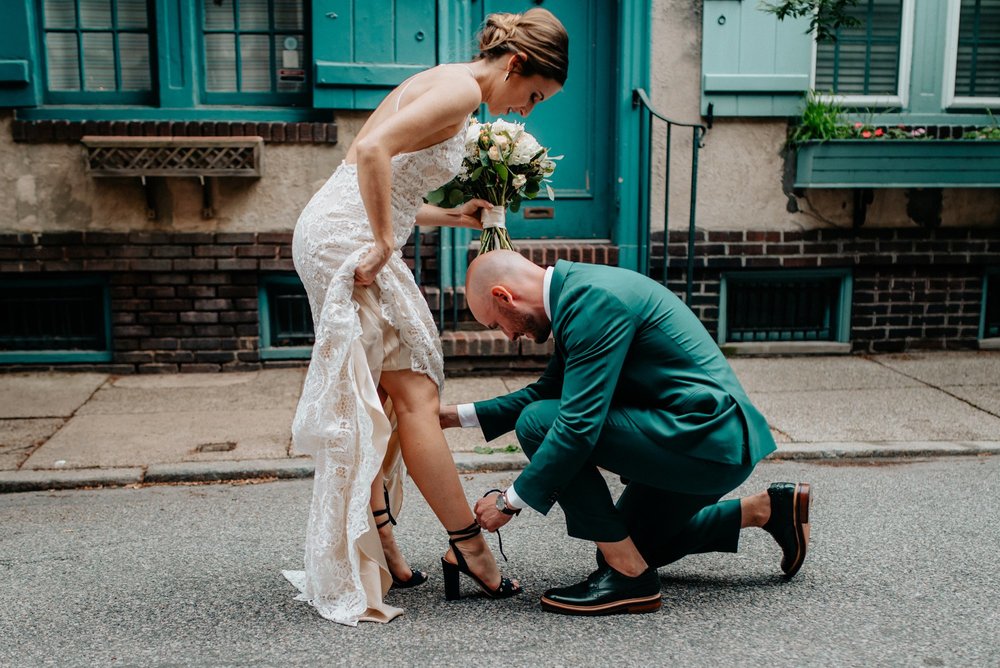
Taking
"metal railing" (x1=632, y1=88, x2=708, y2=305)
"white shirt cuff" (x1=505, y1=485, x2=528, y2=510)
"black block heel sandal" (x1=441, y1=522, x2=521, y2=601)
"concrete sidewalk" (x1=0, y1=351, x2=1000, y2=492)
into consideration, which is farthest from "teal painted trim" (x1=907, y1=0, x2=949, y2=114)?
"white shirt cuff" (x1=505, y1=485, x2=528, y2=510)

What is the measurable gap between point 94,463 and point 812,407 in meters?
3.96

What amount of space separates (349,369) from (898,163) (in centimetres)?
516

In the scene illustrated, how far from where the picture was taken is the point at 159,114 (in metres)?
6.61

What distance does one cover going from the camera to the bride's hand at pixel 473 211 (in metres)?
3.59

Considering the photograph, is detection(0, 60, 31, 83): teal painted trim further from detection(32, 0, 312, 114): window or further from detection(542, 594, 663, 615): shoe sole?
detection(542, 594, 663, 615): shoe sole

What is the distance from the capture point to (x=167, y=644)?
9.70 feet

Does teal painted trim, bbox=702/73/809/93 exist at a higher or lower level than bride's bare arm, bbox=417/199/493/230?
higher

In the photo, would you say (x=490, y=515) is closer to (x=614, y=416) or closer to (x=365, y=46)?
(x=614, y=416)

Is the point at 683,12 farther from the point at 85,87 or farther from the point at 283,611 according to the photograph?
the point at 283,611

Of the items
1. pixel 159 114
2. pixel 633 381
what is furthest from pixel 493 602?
pixel 159 114

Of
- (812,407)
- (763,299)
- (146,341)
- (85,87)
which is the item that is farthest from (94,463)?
(763,299)

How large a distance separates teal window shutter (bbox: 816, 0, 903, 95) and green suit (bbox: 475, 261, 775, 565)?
4941 millimetres

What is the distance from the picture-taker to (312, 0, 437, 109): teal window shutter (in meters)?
6.50

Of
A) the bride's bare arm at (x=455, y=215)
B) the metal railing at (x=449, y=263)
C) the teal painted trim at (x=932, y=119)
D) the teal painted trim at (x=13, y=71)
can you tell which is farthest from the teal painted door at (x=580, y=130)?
the bride's bare arm at (x=455, y=215)
